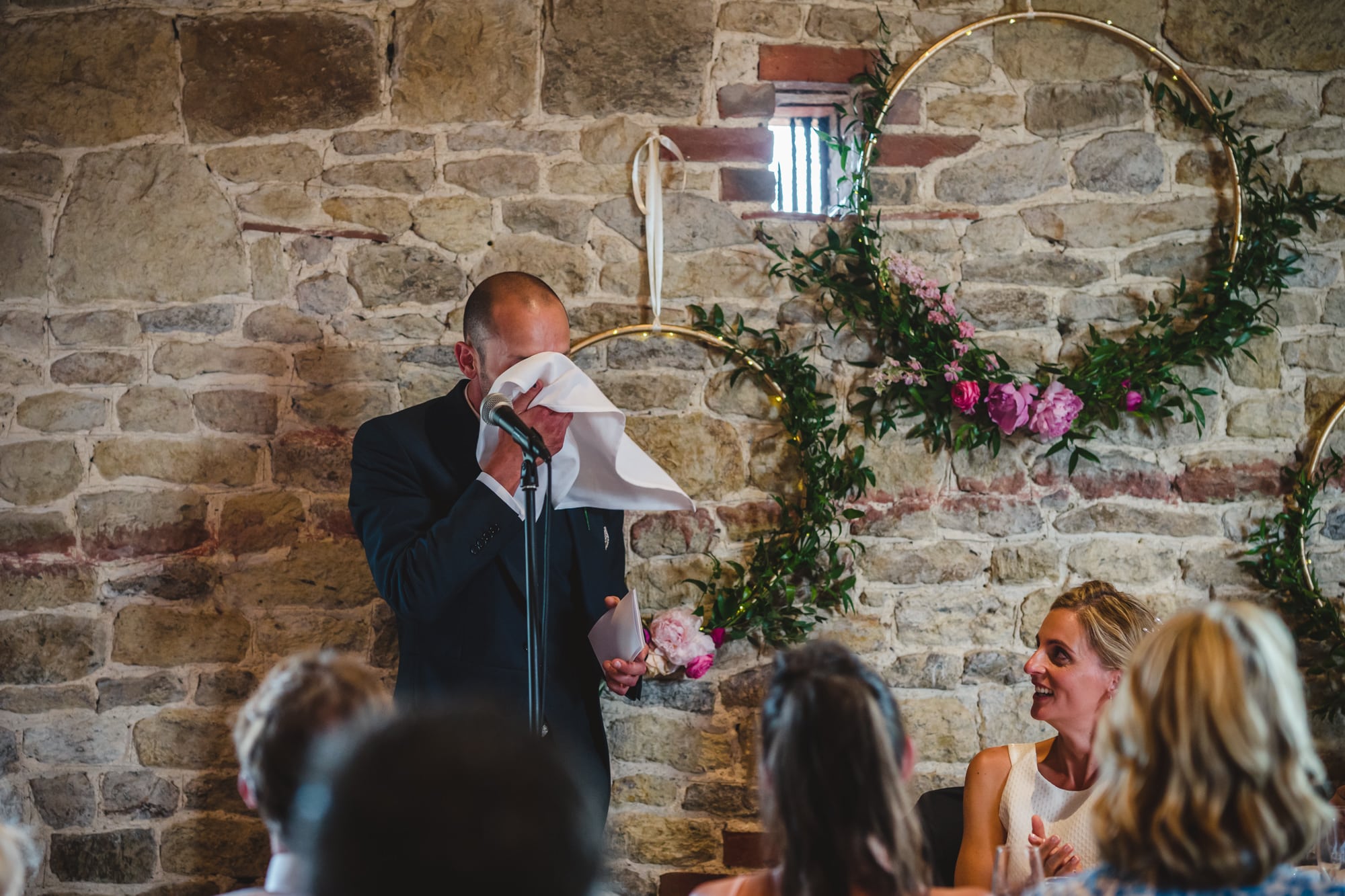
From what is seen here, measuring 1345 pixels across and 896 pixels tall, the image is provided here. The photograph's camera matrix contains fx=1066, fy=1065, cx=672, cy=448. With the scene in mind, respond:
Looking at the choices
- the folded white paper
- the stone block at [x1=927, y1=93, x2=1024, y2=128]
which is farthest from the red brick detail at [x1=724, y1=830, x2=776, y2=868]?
the stone block at [x1=927, y1=93, x2=1024, y2=128]

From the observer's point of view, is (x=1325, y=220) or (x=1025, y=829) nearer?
(x=1025, y=829)

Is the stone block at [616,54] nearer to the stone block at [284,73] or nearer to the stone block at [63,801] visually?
the stone block at [284,73]

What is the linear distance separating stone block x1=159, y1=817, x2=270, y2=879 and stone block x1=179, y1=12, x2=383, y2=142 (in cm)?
187

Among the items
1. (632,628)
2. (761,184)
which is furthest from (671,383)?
(632,628)

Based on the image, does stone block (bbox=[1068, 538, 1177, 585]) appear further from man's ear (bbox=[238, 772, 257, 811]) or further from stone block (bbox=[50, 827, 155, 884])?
stone block (bbox=[50, 827, 155, 884])

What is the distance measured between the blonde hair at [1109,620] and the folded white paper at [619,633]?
0.90m

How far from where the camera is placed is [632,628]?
2.26 metres

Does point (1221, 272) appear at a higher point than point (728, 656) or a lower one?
higher

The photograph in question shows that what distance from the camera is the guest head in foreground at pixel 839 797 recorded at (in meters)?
1.25

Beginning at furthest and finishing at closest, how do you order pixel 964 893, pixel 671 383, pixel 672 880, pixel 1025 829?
pixel 671 383
pixel 672 880
pixel 1025 829
pixel 964 893

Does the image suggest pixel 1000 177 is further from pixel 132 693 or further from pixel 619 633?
pixel 132 693

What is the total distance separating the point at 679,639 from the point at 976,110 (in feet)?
5.60

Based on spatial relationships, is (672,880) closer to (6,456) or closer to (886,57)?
(6,456)

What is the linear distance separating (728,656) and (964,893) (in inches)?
60.0
